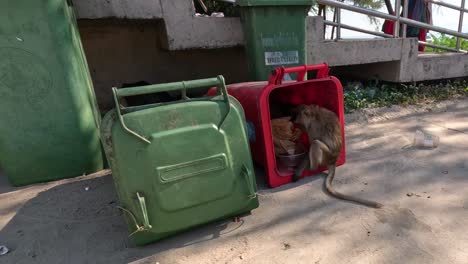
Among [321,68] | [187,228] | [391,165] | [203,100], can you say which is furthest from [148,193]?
[391,165]

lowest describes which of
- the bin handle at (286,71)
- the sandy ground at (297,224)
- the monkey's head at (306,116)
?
the sandy ground at (297,224)

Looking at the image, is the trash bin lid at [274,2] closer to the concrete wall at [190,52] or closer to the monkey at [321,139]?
the concrete wall at [190,52]

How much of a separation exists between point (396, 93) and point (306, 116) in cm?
264

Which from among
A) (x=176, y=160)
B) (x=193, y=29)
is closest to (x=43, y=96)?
(x=176, y=160)

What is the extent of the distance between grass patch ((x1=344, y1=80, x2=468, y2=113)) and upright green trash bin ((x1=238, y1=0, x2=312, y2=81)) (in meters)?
1.31

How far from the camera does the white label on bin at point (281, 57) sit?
3.39 m

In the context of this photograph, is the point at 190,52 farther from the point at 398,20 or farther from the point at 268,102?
the point at 398,20

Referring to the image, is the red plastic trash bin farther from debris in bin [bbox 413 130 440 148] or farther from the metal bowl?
debris in bin [bbox 413 130 440 148]

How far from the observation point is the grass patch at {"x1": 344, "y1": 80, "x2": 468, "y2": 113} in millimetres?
4324

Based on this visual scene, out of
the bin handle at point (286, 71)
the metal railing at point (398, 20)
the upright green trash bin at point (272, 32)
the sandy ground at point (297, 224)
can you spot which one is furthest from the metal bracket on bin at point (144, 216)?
the metal railing at point (398, 20)

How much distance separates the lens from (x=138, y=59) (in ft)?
14.8

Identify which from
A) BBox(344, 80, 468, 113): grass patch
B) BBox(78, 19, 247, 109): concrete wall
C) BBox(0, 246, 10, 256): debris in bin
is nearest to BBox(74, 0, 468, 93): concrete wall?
BBox(78, 19, 247, 109): concrete wall

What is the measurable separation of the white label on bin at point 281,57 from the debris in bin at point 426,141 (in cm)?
152

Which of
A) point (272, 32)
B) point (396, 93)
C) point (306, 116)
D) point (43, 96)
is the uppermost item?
point (272, 32)
